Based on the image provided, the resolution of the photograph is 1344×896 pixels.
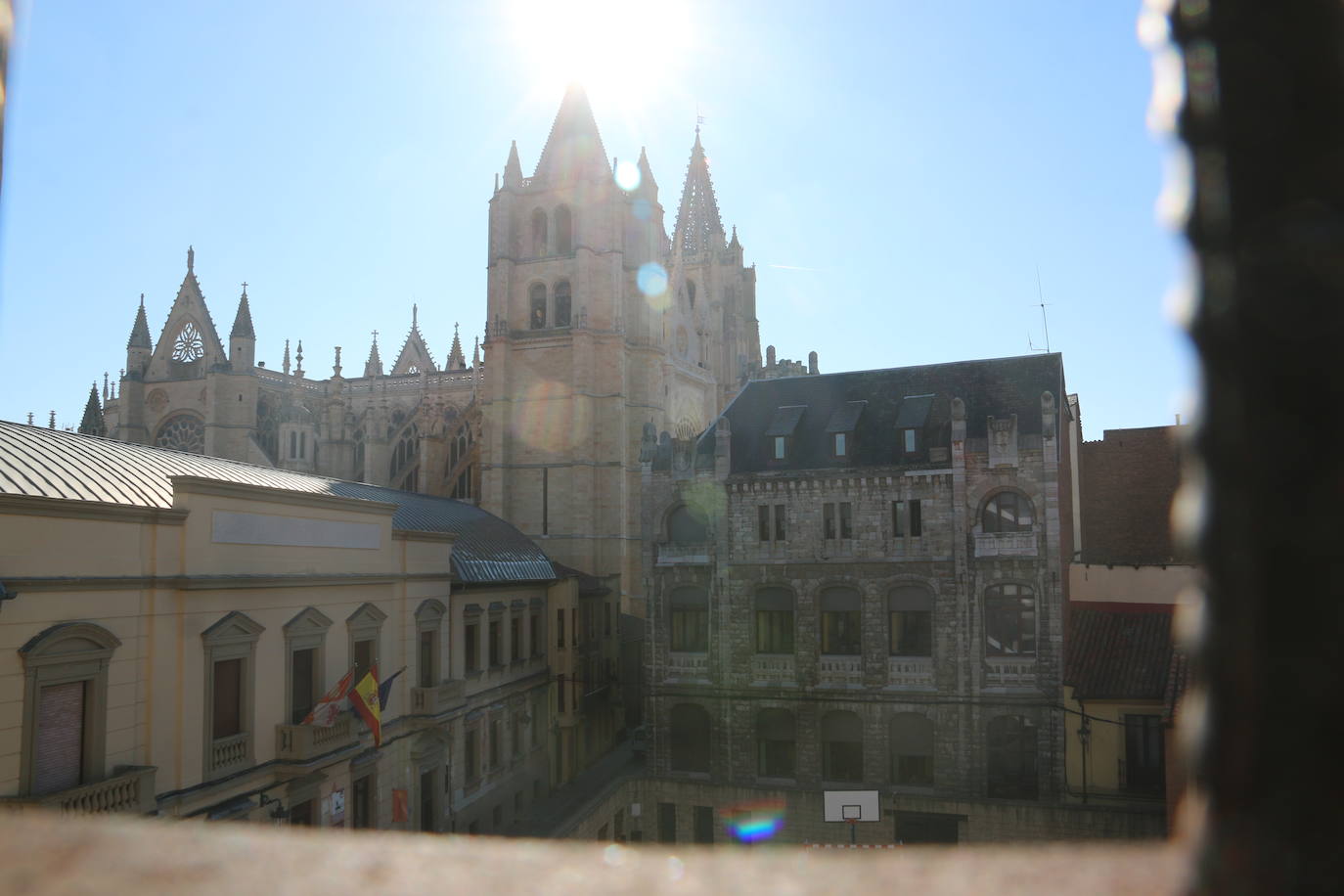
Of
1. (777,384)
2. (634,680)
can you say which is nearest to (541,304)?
(777,384)

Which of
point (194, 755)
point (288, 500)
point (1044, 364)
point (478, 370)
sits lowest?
point (194, 755)

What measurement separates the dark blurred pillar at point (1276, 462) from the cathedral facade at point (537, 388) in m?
48.5

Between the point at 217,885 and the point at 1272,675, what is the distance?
2.34 metres

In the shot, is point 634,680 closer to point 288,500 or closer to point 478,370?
point 478,370

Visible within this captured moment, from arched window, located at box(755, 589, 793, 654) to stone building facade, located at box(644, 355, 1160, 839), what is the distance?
5 cm

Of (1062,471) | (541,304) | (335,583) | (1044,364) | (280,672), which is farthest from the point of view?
(541,304)

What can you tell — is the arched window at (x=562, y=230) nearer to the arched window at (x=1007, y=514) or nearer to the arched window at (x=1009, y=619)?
the arched window at (x=1007, y=514)

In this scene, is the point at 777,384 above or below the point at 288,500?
above

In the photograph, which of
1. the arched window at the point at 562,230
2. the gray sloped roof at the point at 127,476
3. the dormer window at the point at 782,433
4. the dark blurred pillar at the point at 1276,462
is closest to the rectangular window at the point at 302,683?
the gray sloped roof at the point at 127,476

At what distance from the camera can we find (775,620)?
1430 inches

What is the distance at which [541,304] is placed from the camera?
5381cm

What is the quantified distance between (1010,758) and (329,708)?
70.7ft

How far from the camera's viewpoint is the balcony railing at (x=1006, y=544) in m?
32.7

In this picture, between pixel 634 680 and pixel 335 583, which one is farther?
pixel 634 680
